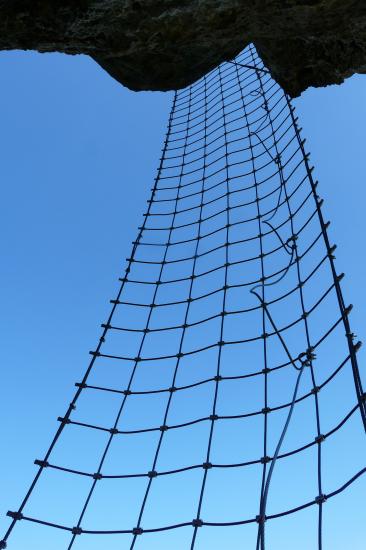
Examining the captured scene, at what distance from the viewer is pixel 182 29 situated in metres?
1.31

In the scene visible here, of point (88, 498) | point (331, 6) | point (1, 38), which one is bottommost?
point (88, 498)

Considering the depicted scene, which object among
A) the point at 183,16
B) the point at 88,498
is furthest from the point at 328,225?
the point at 88,498

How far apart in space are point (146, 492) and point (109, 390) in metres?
0.59

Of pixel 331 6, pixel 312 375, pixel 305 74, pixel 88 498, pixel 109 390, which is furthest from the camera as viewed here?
pixel 109 390

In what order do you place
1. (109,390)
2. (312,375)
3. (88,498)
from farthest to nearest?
1. (109,390)
2. (88,498)
3. (312,375)

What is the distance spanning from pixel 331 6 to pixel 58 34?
0.72m

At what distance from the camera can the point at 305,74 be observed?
65.7 inches

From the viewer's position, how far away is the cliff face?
4.10 ft

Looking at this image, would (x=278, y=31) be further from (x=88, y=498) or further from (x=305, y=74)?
(x=88, y=498)

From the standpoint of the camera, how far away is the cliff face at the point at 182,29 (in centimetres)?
125

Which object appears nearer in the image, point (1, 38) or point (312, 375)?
point (1, 38)

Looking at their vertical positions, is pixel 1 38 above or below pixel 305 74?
below

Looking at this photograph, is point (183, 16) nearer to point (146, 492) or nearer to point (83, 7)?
point (83, 7)

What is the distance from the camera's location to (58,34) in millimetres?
1326
